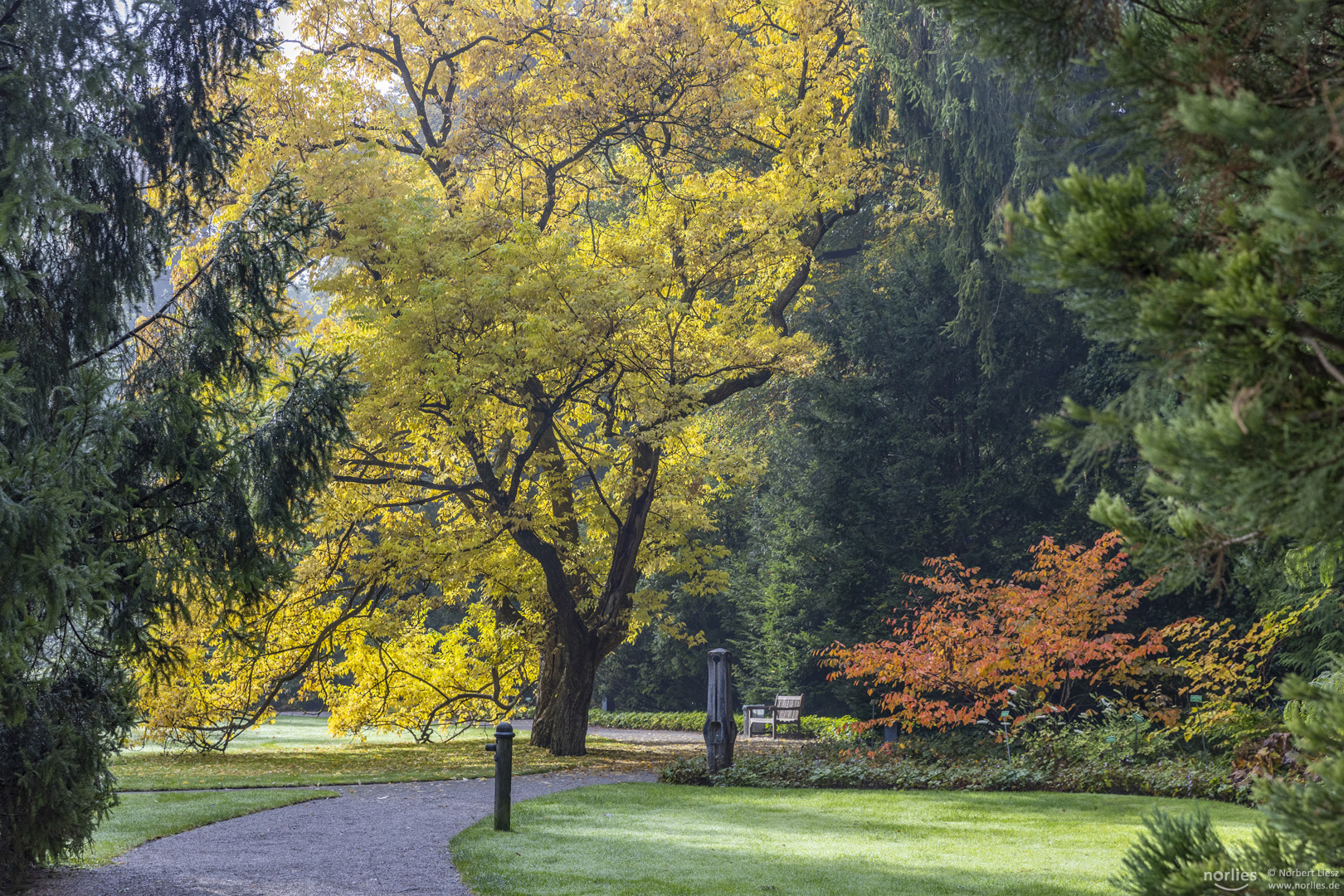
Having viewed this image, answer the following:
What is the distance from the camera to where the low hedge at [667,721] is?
2138 centimetres

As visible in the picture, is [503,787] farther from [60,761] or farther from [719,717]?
[719,717]

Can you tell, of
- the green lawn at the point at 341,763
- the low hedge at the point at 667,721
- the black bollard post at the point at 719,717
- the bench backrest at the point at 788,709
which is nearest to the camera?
the green lawn at the point at 341,763

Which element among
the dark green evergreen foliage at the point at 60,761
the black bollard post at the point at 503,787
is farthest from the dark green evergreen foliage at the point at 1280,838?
the black bollard post at the point at 503,787

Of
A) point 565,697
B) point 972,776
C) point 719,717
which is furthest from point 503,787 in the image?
point 565,697

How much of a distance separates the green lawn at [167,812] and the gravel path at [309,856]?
151mm

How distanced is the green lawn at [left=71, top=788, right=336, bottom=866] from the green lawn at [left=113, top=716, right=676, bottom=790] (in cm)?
100

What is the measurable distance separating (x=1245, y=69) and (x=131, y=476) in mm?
6123

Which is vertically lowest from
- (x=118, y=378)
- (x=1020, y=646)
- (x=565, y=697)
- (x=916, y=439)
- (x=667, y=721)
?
(x=667, y=721)

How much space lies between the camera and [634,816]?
909cm

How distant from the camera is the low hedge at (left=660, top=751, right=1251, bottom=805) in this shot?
995 cm

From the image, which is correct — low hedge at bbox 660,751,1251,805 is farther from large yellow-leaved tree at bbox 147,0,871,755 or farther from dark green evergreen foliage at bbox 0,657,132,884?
dark green evergreen foliage at bbox 0,657,132,884

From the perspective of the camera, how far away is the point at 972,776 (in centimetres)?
1120

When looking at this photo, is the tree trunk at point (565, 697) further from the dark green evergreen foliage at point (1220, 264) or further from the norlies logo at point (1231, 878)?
the dark green evergreen foliage at point (1220, 264)

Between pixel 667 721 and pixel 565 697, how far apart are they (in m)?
10.5
